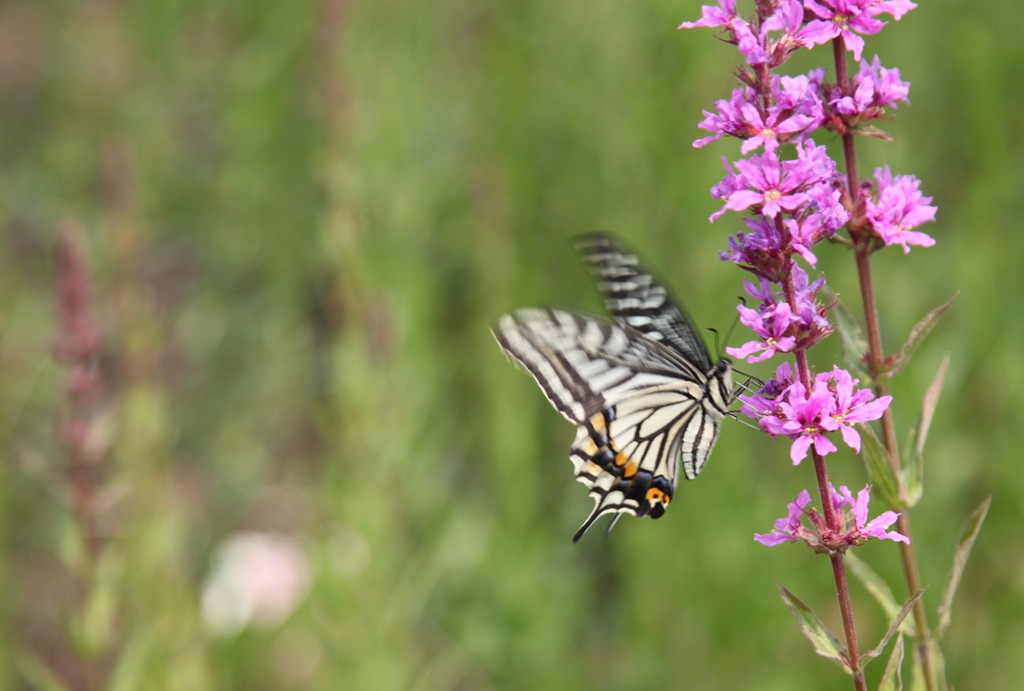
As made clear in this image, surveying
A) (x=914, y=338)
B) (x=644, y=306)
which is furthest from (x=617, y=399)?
(x=914, y=338)

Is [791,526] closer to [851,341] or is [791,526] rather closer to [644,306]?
[851,341]

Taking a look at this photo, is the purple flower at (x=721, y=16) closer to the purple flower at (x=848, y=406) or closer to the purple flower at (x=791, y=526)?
the purple flower at (x=848, y=406)

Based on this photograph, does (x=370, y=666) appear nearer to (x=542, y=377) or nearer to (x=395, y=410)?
(x=395, y=410)

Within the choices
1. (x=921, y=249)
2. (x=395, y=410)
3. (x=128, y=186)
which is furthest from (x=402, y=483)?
(x=921, y=249)

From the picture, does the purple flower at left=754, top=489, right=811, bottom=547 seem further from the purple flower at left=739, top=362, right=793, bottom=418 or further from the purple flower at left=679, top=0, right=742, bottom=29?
the purple flower at left=679, top=0, right=742, bottom=29

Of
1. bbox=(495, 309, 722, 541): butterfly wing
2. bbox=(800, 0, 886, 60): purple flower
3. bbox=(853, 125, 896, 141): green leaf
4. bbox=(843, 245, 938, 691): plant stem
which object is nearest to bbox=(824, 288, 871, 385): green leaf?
bbox=(843, 245, 938, 691): plant stem

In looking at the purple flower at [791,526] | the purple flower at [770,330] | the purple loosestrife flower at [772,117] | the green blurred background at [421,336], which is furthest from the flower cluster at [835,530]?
the green blurred background at [421,336]

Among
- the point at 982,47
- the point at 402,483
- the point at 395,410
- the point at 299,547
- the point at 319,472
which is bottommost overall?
the point at 299,547
